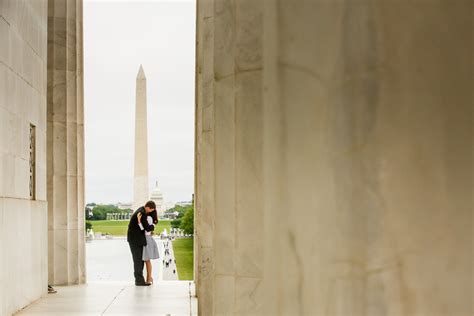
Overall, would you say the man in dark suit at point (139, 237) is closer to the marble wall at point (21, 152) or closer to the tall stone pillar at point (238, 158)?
the marble wall at point (21, 152)

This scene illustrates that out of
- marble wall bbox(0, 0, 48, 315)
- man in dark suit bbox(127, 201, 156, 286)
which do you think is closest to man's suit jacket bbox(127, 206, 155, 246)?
man in dark suit bbox(127, 201, 156, 286)

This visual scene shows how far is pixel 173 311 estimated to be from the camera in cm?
1555

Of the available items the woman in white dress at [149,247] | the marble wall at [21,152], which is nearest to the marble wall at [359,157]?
the marble wall at [21,152]

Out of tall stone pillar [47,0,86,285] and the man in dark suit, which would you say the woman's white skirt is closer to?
the man in dark suit

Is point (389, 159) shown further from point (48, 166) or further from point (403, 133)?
point (48, 166)

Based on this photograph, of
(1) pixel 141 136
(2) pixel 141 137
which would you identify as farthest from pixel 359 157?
(2) pixel 141 137

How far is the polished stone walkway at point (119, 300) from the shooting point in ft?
50.6

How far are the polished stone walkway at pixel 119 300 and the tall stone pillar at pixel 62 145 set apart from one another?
3.15ft

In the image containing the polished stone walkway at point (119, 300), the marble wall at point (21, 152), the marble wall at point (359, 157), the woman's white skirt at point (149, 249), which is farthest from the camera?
the woman's white skirt at point (149, 249)

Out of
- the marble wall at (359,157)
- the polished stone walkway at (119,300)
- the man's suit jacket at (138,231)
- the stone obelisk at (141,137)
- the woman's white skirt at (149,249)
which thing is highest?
the stone obelisk at (141,137)

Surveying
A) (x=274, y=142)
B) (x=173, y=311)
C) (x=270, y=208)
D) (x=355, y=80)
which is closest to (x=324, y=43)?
(x=355, y=80)

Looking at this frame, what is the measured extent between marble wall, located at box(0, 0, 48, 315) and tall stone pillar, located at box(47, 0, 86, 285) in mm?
3491

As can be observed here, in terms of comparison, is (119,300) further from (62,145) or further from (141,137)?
(141,137)

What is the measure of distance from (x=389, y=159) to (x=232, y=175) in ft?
4.68
